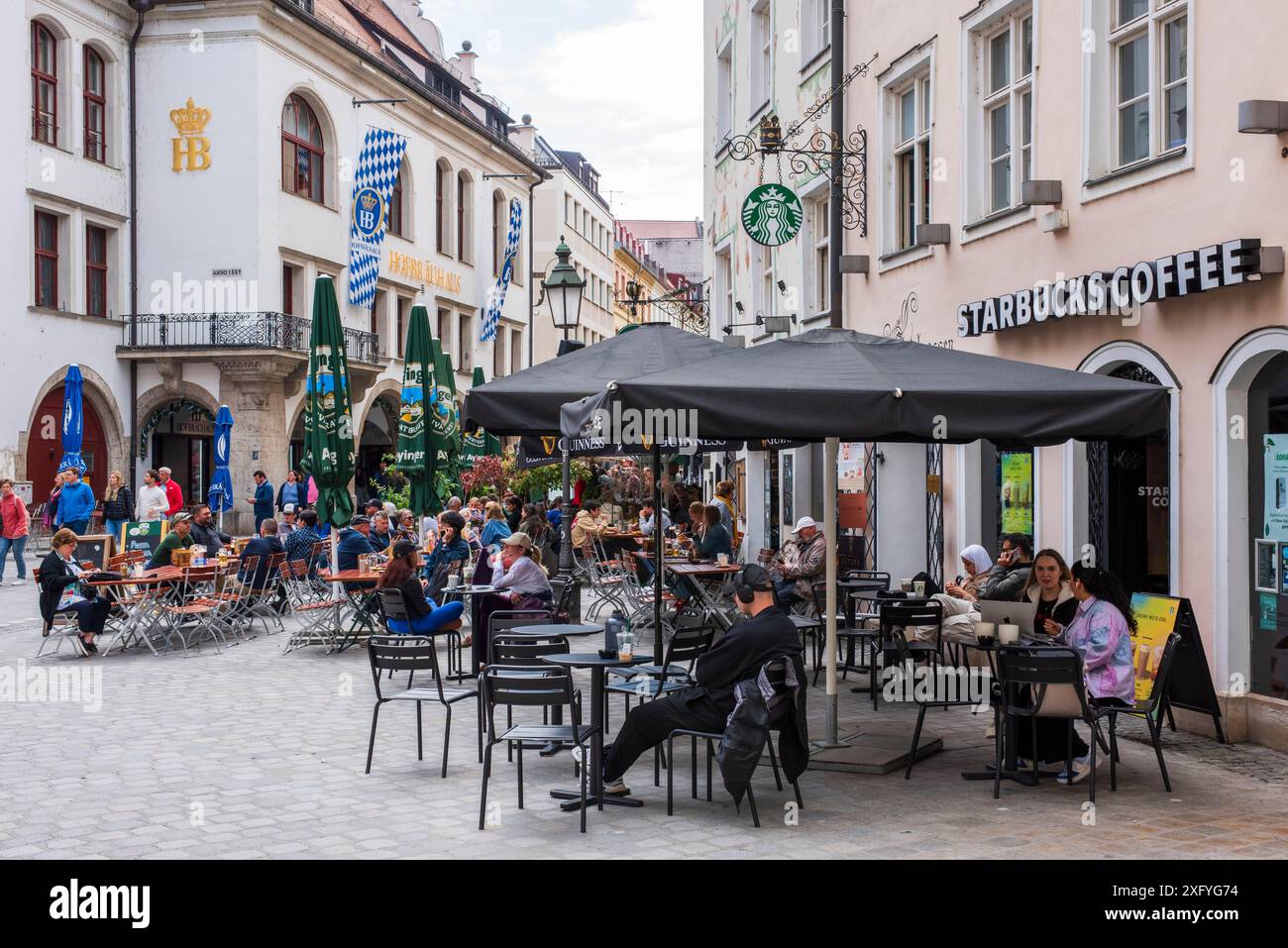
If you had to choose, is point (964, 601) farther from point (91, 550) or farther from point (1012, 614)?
point (91, 550)

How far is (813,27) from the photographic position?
1842 centimetres

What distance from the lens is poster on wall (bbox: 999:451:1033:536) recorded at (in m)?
12.3

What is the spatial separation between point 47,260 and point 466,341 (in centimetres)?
1989

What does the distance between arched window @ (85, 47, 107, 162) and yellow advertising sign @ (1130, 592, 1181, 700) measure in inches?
1153

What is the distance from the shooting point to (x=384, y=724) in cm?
1010

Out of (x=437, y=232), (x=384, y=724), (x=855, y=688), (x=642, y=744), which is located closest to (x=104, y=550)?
(x=384, y=724)

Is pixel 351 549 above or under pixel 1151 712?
above

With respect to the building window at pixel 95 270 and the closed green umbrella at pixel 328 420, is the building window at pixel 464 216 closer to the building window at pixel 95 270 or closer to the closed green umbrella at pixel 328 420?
the building window at pixel 95 270

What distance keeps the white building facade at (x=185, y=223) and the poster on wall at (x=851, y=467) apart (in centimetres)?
1983

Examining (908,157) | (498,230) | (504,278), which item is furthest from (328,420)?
(498,230)

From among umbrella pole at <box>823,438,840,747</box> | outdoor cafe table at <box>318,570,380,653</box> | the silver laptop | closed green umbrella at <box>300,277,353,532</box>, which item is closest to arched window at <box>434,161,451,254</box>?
closed green umbrella at <box>300,277,353,532</box>

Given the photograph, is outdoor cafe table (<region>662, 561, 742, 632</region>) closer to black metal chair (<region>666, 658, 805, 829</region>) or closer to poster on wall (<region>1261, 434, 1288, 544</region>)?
poster on wall (<region>1261, 434, 1288, 544</region>)

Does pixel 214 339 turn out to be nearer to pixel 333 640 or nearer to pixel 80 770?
pixel 333 640
